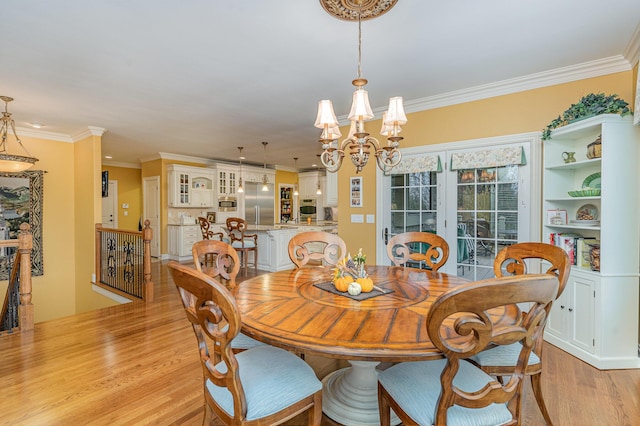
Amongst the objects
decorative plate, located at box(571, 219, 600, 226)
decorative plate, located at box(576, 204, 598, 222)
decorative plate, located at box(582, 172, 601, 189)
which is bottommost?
decorative plate, located at box(571, 219, 600, 226)

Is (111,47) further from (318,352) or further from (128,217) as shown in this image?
(128,217)

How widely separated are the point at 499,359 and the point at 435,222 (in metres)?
2.33

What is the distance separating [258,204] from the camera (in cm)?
878

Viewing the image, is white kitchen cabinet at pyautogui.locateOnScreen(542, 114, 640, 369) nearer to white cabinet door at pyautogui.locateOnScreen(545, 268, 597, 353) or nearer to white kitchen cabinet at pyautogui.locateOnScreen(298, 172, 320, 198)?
white cabinet door at pyautogui.locateOnScreen(545, 268, 597, 353)

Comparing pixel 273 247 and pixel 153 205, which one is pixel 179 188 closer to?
pixel 153 205

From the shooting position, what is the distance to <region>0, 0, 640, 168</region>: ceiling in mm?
2059

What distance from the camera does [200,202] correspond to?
766cm

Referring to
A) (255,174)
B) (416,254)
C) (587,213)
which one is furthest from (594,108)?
(255,174)

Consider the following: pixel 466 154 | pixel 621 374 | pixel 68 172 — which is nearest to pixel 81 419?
pixel 621 374

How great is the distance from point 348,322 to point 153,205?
7554 millimetres

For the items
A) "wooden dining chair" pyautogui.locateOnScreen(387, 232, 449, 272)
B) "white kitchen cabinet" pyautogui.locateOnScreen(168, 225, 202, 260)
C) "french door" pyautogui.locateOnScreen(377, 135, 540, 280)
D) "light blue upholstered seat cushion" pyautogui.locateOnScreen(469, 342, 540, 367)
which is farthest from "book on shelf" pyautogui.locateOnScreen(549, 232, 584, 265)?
"white kitchen cabinet" pyautogui.locateOnScreen(168, 225, 202, 260)

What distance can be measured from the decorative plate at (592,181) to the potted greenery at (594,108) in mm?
535

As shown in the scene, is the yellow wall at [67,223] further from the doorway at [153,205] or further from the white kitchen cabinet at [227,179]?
the white kitchen cabinet at [227,179]

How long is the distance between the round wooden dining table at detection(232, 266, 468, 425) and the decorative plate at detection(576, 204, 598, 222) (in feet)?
5.24
